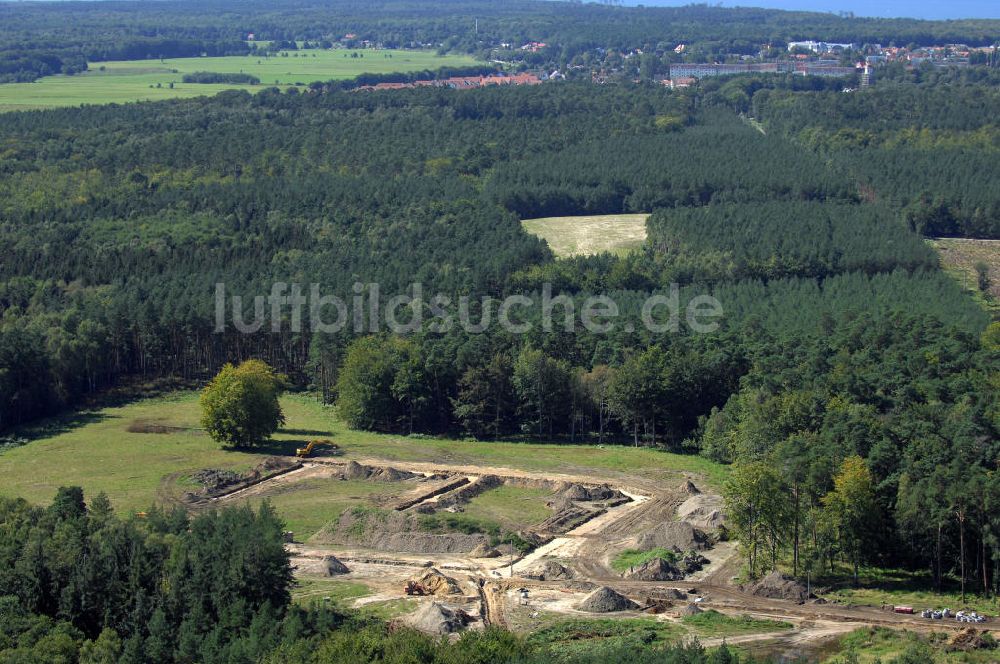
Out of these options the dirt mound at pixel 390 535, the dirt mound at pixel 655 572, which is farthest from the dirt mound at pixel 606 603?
the dirt mound at pixel 390 535

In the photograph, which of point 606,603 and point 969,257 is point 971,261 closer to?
point 969,257

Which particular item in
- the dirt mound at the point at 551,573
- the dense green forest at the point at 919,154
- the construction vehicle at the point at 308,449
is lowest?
the construction vehicle at the point at 308,449

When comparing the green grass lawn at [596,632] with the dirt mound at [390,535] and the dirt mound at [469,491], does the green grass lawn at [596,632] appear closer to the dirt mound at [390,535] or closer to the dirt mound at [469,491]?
the dirt mound at [390,535]

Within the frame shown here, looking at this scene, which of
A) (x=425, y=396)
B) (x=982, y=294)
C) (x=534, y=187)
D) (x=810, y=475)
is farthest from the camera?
(x=534, y=187)

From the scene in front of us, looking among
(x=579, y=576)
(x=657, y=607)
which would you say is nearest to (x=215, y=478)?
(x=579, y=576)

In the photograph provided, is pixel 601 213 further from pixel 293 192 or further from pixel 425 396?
pixel 425 396

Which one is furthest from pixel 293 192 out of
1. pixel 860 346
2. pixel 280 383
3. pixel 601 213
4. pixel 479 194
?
pixel 860 346
